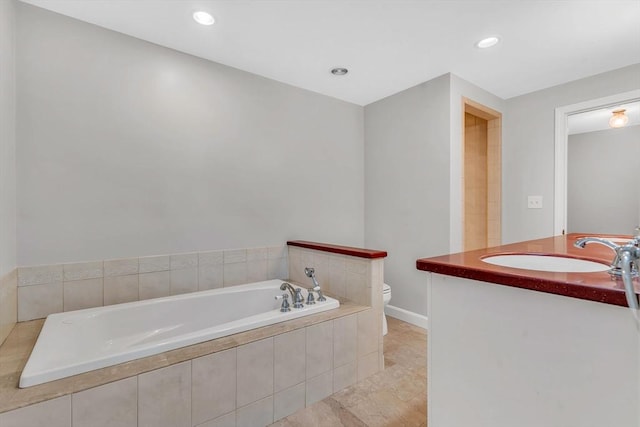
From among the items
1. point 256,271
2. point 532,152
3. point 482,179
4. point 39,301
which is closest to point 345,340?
point 256,271

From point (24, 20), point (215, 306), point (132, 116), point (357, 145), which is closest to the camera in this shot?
point (24, 20)

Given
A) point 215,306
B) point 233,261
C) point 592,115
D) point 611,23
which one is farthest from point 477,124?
point 215,306

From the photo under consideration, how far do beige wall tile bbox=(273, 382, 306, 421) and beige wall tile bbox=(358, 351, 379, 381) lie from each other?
17.2 inches

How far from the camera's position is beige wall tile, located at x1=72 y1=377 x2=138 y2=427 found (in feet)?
3.68

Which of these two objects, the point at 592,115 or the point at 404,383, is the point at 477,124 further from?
the point at 404,383

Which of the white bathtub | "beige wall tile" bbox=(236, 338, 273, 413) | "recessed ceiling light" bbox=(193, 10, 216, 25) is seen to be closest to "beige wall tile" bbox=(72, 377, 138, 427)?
the white bathtub

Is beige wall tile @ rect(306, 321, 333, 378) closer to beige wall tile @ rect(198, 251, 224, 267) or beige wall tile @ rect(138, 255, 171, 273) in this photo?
beige wall tile @ rect(198, 251, 224, 267)

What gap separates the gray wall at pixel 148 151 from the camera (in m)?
1.81

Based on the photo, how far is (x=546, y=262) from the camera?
50.9 inches

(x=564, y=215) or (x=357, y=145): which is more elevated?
(x=357, y=145)

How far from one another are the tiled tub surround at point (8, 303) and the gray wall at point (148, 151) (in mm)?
162

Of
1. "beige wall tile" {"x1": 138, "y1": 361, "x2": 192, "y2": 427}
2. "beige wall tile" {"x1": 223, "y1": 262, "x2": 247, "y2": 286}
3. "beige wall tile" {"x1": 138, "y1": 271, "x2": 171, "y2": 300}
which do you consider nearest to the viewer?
"beige wall tile" {"x1": 138, "y1": 361, "x2": 192, "y2": 427}

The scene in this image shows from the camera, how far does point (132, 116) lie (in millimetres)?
2078

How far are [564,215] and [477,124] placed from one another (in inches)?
51.3
